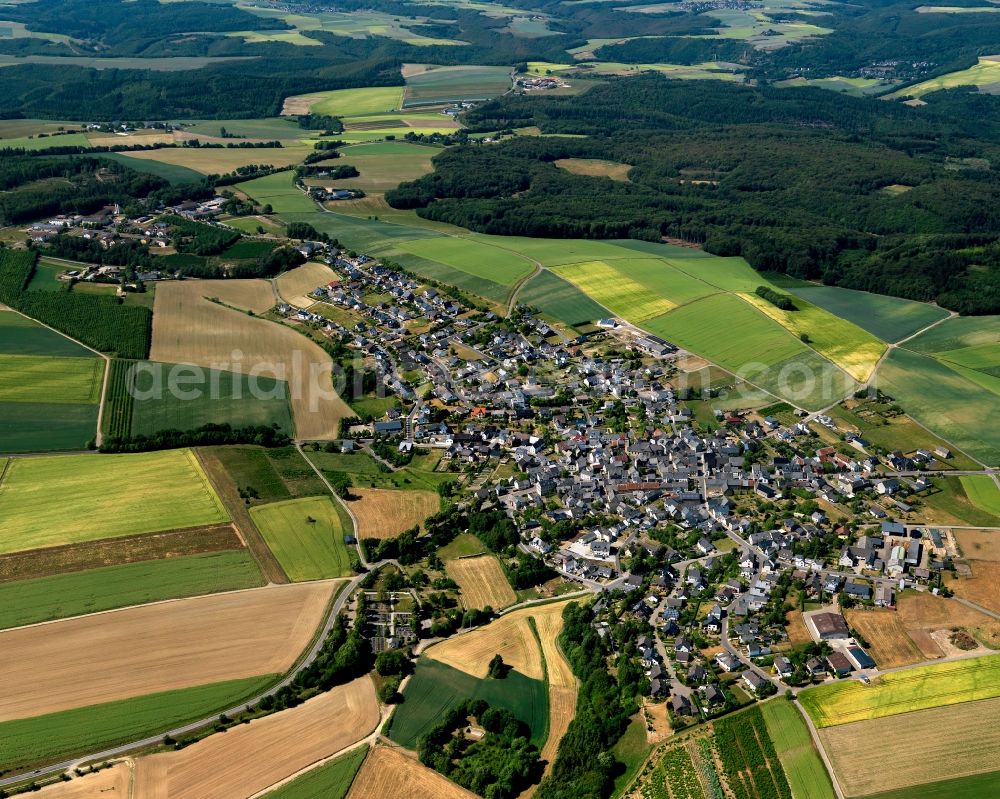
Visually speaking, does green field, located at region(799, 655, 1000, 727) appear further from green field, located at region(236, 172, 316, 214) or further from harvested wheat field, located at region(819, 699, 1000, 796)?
green field, located at region(236, 172, 316, 214)

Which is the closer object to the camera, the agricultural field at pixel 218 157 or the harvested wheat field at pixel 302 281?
the harvested wheat field at pixel 302 281

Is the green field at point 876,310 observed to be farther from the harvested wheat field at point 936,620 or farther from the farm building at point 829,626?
the farm building at point 829,626

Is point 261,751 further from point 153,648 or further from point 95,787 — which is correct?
point 153,648

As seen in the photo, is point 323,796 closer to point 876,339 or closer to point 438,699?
point 438,699

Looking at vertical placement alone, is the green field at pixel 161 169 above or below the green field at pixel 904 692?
above

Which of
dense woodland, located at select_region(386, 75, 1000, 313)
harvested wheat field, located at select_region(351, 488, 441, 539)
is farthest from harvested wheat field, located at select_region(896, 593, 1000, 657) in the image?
dense woodland, located at select_region(386, 75, 1000, 313)

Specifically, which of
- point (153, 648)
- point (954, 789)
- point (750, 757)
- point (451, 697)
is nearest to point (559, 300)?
point (451, 697)

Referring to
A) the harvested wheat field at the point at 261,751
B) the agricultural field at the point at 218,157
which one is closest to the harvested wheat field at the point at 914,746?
the harvested wheat field at the point at 261,751
